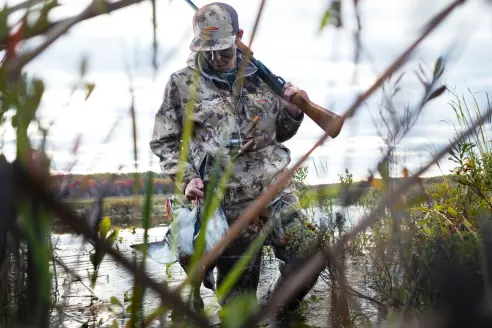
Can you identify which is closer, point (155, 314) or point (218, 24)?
point (155, 314)

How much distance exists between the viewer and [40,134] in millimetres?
947

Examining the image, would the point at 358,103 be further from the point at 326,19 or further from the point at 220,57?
the point at 220,57

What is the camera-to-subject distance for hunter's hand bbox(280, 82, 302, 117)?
4789 millimetres

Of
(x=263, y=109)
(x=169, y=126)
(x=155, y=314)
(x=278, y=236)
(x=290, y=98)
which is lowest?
(x=278, y=236)

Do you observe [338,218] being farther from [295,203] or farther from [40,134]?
[295,203]

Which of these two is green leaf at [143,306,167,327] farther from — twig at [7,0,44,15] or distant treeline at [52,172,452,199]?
twig at [7,0,44,15]

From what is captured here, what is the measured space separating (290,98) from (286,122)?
57cm

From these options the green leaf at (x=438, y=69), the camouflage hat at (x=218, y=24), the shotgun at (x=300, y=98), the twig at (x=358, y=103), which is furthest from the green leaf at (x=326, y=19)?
the camouflage hat at (x=218, y=24)

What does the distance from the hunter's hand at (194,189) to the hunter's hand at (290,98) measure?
0.81 m

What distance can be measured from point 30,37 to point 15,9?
0.08 meters

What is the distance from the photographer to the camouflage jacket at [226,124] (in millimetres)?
5203

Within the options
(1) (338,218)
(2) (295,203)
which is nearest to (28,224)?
(1) (338,218)

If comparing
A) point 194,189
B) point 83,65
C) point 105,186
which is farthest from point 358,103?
point 194,189

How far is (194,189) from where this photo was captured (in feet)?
15.1
